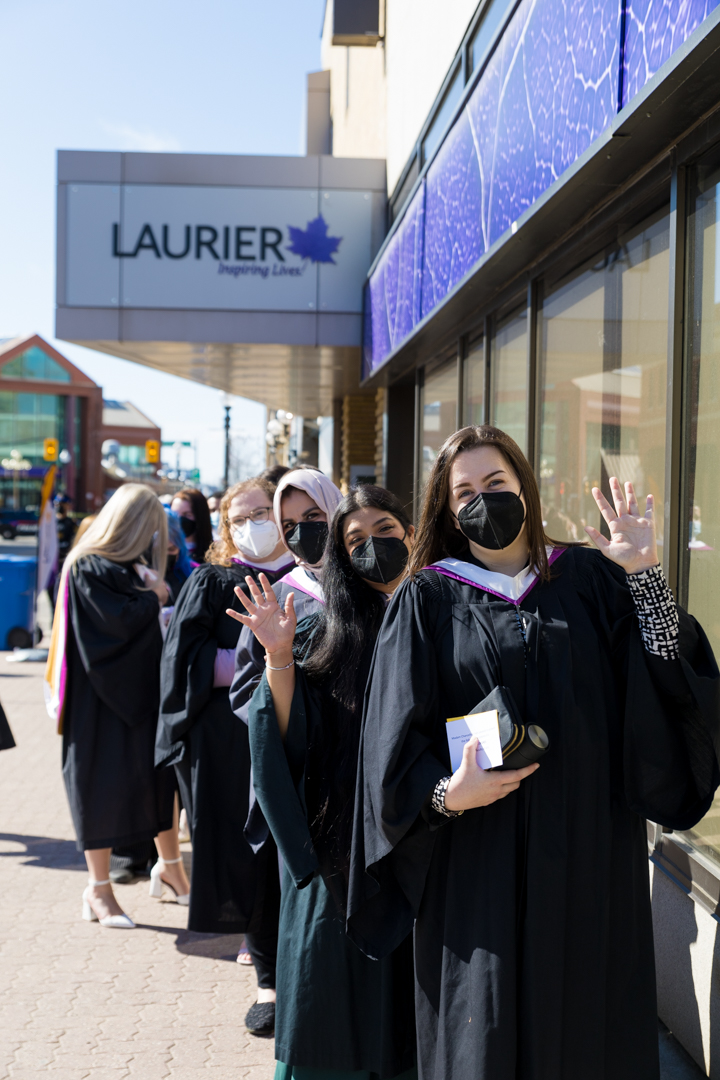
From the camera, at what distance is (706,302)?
3439 millimetres

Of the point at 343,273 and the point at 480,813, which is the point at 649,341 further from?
the point at 343,273

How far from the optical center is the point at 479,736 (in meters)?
2.27

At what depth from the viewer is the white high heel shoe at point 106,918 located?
4.90 meters

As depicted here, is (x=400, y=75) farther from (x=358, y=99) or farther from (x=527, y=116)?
(x=527, y=116)

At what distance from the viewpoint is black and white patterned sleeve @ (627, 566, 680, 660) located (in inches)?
89.8

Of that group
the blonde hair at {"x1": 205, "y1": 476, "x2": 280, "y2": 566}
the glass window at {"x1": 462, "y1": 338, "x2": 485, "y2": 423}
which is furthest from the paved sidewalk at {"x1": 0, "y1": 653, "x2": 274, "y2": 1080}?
the glass window at {"x1": 462, "y1": 338, "x2": 485, "y2": 423}

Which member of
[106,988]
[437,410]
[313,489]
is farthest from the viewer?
[437,410]

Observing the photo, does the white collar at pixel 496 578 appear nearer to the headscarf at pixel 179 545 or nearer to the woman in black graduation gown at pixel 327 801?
the woman in black graduation gown at pixel 327 801

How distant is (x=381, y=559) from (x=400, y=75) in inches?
361

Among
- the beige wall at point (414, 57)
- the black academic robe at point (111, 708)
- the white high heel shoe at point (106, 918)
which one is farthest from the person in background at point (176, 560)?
the beige wall at point (414, 57)

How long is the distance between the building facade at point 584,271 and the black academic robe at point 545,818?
37.4 inches

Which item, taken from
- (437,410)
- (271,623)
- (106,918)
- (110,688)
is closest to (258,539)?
(110,688)

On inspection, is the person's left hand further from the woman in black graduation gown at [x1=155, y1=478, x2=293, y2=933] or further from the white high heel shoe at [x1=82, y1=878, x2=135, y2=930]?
the white high heel shoe at [x1=82, y1=878, x2=135, y2=930]

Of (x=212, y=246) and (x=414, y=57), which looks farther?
(x=212, y=246)
